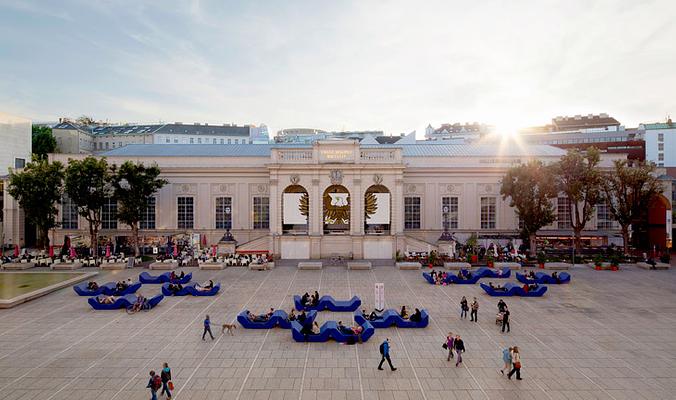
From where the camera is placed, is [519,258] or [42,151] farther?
[42,151]

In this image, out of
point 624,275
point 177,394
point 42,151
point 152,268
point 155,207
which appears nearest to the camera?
point 177,394

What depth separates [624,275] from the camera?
38.8 metres

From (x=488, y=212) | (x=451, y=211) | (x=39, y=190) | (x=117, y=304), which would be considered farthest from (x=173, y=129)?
(x=117, y=304)

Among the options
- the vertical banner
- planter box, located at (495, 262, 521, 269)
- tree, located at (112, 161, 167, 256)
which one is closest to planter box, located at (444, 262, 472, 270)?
planter box, located at (495, 262, 521, 269)

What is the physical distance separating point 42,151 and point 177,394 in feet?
301

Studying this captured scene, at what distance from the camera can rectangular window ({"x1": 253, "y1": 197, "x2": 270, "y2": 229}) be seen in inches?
2110

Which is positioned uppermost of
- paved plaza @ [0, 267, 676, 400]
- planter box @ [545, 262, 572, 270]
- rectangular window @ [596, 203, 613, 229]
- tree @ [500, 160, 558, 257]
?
tree @ [500, 160, 558, 257]

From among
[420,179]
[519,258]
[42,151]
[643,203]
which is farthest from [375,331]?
[42,151]

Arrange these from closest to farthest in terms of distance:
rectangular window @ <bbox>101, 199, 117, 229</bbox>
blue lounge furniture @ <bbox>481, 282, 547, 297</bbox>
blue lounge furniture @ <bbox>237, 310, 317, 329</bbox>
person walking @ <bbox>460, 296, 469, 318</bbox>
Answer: blue lounge furniture @ <bbox>237, 310, 317, 329</bbox>, person walking @ <bbox>460, 296, 469, 318</bbox>, blue lounge furniture @ <bbox>481, 282, 547, 297</bbox>, rectangular window @ <bbox>101, 199, 117, 229</bbox>

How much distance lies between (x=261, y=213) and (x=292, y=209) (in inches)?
245

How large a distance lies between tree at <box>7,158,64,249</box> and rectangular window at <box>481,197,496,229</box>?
167 ft

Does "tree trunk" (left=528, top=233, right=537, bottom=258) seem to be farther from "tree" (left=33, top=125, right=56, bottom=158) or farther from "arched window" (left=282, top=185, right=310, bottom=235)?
"tree" (left=33, top=125, right=56, bottom=158)

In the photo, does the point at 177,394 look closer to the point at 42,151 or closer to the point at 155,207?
the point at 155,207

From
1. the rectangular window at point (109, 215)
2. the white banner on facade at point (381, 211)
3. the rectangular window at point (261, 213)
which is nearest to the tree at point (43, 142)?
the rectangular window at point (109, 215)
